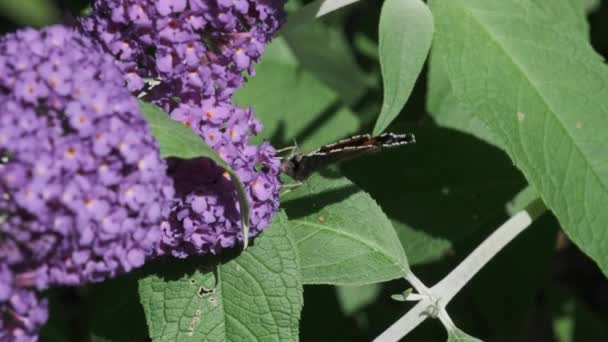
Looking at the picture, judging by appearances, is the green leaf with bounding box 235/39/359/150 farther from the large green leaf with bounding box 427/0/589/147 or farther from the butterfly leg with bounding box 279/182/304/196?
the butterfly leg with bounding box 279/182/304/196

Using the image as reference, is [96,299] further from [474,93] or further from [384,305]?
[474,93]

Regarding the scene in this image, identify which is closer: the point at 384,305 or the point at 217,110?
the point at 217,110

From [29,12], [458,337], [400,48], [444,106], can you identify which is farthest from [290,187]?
Answer: [29,12]

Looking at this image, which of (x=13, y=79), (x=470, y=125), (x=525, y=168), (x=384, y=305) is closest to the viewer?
(x=13, y=79)

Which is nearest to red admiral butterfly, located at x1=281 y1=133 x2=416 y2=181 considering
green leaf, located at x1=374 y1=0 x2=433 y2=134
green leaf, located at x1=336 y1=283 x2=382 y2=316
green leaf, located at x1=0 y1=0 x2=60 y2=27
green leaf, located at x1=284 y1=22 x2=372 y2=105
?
green leaf, located at x1=374 y1=0 x2=433 y2=134

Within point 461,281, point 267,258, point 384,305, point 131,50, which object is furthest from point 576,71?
point 384,305

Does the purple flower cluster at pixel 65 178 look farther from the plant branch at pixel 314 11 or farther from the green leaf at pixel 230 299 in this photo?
the plant branch at pixel 314 11

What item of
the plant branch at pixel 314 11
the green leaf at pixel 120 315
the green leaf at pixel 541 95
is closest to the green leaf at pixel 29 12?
the green leaf at pixel 120 315
